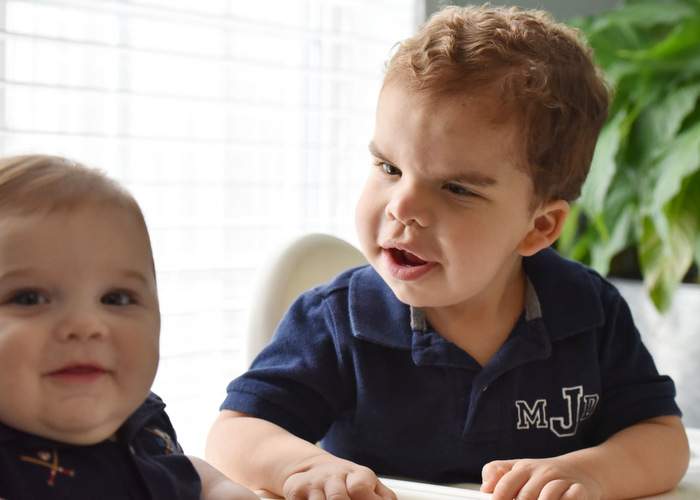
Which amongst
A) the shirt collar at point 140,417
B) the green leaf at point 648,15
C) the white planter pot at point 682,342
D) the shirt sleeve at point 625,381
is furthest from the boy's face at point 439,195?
the green leaf at point 648,15

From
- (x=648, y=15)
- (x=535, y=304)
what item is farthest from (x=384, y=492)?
(x=648, y=15)

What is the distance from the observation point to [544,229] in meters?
1.05

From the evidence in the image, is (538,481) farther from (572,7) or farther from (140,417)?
(572,7)

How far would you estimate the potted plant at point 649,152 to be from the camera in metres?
2.20

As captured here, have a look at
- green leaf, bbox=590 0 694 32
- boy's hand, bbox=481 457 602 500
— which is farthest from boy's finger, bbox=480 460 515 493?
green leaf, bbox=590 0 694 32

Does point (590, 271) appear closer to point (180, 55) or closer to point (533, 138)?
point (533, 138)

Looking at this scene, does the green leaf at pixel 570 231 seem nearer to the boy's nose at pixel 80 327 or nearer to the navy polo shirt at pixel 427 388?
the navy polo shirt at pixel 427 388

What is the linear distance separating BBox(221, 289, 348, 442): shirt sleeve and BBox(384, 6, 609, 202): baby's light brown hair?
23cm

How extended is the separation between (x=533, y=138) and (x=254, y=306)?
0.35m

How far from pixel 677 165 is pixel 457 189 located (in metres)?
1.30

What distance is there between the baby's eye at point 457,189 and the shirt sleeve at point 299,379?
16 centimetres

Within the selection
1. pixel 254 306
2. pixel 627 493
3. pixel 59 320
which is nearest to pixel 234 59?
pixel 254 306

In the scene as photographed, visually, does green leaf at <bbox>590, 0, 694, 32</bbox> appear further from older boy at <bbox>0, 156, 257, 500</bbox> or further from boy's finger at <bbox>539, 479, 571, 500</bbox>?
older boy at <bbox>0, 156, 257, 500</bbox>

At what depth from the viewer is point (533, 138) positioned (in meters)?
0.97
